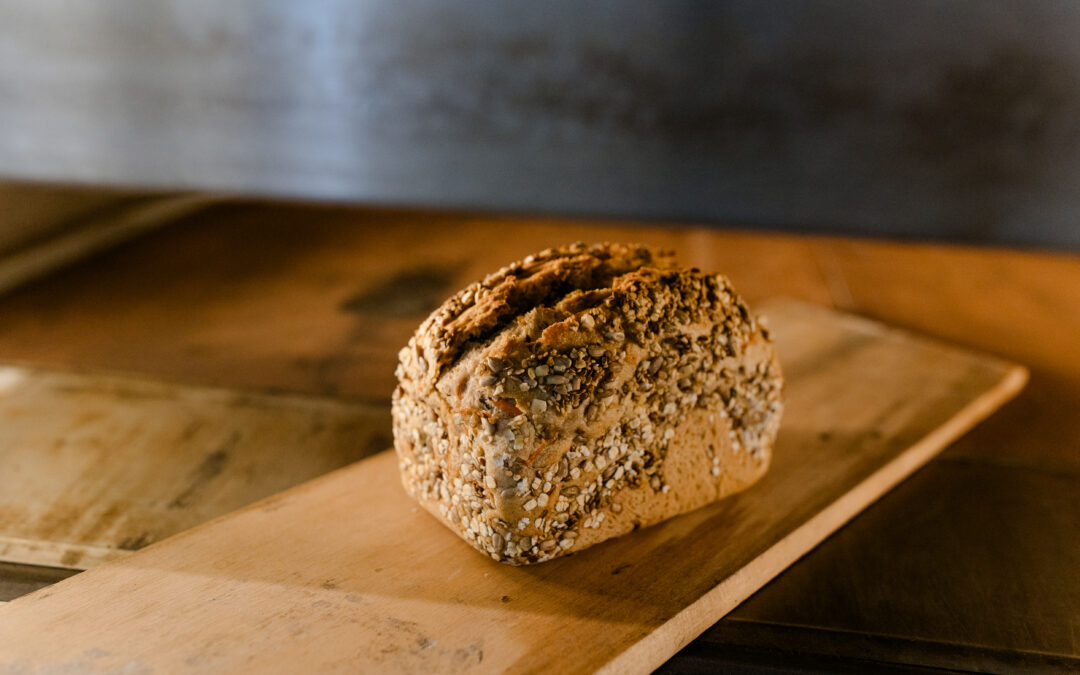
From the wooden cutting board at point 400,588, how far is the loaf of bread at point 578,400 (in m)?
0.04

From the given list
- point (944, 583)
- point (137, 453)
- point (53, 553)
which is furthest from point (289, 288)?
point (944, 583)

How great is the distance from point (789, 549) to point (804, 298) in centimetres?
95

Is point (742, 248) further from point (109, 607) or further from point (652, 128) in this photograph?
point (109, 607)

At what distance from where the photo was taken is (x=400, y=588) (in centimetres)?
88

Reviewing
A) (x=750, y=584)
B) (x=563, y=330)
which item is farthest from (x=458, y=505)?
(x=750, y=584)

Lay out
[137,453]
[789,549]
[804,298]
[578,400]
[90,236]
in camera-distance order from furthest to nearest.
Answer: [90,236] → [804,298] → [137,453] → [789,549] → [578,400]

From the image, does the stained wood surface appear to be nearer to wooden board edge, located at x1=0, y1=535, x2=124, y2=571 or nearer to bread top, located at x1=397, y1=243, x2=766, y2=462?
wooden board edge, located at x1=0, y1=535, x2=124, y2=571

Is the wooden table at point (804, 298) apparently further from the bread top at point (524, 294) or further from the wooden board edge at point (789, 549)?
the bread top at point (524, 294)

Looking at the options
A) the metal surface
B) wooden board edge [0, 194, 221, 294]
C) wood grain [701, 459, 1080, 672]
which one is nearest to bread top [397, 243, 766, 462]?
the metal surface

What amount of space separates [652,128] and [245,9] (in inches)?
20.2

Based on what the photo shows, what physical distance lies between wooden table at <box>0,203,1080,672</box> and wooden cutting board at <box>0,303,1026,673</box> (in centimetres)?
5

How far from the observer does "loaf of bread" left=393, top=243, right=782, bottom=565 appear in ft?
2.85

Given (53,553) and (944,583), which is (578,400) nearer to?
(944,583)

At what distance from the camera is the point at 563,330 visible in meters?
0.88
